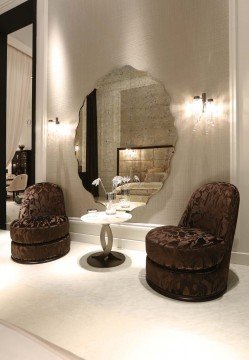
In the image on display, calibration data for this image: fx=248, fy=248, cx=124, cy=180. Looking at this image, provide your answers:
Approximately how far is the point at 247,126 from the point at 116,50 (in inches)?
77.9

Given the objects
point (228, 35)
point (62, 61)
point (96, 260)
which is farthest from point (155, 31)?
point (96, 260)

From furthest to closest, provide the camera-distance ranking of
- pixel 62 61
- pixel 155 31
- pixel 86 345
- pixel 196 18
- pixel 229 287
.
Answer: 1. pixel 62 61
2. pixel 155 31
3. pixel 196 18
4. pixel 229 287
5. pixel 86 345

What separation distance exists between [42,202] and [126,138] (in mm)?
1449

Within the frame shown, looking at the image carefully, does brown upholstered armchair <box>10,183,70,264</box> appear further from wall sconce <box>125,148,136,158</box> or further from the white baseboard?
wall sconce <box>125,148,136,158</box>

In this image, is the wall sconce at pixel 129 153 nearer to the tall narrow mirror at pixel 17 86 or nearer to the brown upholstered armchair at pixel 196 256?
the brown upholstered armchair at pixel 196 256

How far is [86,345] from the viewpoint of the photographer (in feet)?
5.04

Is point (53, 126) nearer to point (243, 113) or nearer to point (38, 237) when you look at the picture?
point (38, 237)

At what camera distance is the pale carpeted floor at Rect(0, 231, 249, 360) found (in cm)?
150

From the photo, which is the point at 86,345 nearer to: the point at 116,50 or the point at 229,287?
the point at 229,287

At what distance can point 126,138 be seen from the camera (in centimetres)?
329

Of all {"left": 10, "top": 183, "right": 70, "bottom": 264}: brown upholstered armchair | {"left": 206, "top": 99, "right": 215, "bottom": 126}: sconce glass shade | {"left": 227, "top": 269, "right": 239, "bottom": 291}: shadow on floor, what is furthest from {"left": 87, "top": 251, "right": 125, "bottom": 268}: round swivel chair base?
{"left": 206, "top": 99, "right": 215, "bottom": 126}: sconce glass shade

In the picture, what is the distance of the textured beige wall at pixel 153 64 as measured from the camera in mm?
2850

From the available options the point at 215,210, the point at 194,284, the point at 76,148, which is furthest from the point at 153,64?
the point at 194,284

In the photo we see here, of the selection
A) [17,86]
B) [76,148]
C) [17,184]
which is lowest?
[17,184]
